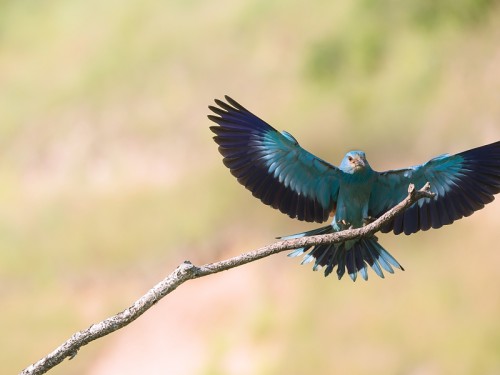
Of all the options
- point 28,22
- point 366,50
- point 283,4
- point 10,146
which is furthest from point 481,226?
point 28,22

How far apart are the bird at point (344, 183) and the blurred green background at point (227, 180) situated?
2.40 m

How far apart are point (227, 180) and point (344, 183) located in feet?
11.8

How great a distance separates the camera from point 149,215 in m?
9.55

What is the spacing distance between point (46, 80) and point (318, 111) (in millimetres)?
2665

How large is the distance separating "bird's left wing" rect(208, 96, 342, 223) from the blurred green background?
2.47 m

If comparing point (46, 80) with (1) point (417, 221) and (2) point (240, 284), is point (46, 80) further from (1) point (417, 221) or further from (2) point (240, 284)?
(1) point (417, 221)

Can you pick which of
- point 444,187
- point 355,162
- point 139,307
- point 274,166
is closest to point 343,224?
point 355,162

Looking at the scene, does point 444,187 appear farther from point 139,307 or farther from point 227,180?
point 227,180

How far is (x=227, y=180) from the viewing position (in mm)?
9523

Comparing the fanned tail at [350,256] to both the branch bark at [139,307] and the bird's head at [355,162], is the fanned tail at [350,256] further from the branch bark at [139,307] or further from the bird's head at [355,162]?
the branch bark at [139,307]

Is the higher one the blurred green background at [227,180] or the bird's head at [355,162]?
the blurred green background at [227,180]

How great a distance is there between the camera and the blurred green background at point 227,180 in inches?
331

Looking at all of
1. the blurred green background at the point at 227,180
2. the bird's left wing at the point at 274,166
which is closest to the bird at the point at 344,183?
the bird's left wing at the point at 274,166

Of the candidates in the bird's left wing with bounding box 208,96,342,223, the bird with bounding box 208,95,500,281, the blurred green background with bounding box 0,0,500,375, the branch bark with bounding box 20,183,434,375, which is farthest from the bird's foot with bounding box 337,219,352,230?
the blurred green background with bounding box 0,0,500,375
